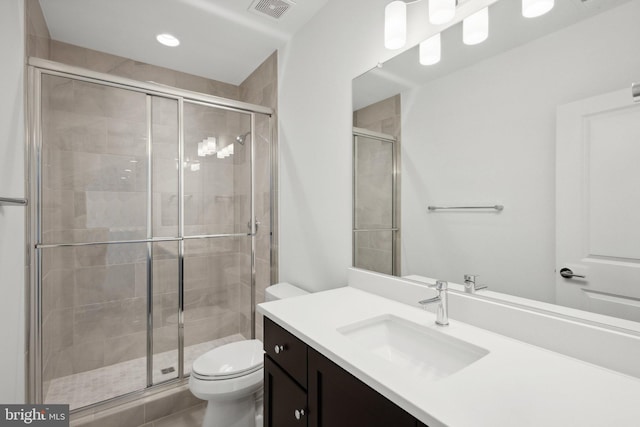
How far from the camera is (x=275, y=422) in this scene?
1.17 metres

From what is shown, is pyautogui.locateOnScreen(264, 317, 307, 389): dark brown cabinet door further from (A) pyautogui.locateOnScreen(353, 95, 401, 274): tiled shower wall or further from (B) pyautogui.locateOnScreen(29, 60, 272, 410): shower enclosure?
(B) pyautogui.locateOnScreen(29, 60, 272, 410): shower enclosure

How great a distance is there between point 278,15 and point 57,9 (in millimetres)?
1349

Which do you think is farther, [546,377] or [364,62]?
[364,62]

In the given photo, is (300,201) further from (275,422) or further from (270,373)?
(275,422)

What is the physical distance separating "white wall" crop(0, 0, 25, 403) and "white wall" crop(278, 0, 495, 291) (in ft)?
4.73

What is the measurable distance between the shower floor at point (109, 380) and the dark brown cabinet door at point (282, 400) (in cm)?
115

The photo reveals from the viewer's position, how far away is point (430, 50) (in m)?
1.22

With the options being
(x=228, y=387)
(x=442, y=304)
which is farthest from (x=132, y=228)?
(x=442, y=304)

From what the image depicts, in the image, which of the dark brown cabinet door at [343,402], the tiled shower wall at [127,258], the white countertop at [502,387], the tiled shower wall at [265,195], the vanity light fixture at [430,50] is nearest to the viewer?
the white countertop at [502,387]

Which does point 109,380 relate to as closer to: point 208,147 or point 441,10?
point 208,147

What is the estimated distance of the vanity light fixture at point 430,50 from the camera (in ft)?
3.90

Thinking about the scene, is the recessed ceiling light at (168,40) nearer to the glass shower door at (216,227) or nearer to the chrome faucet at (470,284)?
the glass shower door at (216,227)

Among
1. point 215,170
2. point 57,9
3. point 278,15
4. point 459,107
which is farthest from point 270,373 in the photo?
point 57,9

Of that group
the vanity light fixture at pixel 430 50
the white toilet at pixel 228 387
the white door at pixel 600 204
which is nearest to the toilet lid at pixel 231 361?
the white toilet at pixel 228 387
